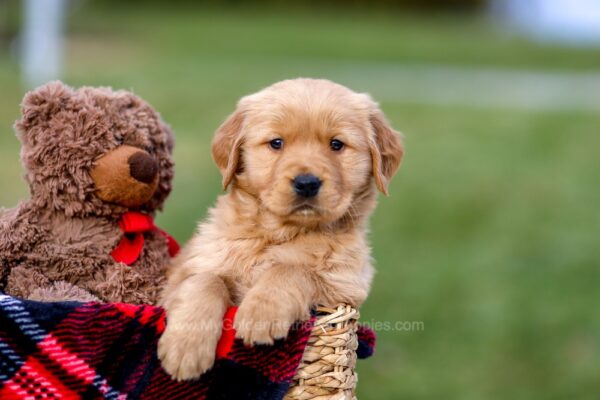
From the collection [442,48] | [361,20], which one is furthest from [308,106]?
[361,20]

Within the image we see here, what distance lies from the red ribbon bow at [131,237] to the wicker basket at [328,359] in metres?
0.95

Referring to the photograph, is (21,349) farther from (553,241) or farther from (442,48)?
(442,48)

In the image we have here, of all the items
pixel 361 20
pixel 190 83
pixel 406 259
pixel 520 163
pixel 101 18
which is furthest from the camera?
pixel 361 20

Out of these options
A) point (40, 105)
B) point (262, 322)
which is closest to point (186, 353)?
point (262, 322)

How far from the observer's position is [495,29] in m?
32.7

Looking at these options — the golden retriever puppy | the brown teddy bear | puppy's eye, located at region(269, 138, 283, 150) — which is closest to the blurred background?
the golden retriever puppy

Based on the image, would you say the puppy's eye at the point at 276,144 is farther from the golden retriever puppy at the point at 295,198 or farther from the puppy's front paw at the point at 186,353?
the puppy's front paw at the point at 186,353

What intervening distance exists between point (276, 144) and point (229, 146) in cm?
21

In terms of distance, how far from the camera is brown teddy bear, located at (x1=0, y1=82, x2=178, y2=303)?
335 centimetres

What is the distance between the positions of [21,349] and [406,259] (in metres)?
5.74

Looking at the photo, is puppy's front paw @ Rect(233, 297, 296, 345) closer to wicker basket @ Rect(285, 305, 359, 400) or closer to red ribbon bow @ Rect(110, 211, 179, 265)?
wicker basket @ Rect(285, 305, 359, 400)

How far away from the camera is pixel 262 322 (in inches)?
114

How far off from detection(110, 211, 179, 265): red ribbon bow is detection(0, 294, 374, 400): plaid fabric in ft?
2.06

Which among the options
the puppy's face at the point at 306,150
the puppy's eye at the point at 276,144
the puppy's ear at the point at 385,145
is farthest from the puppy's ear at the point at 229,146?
the puppy's ear at the point at 385,145
